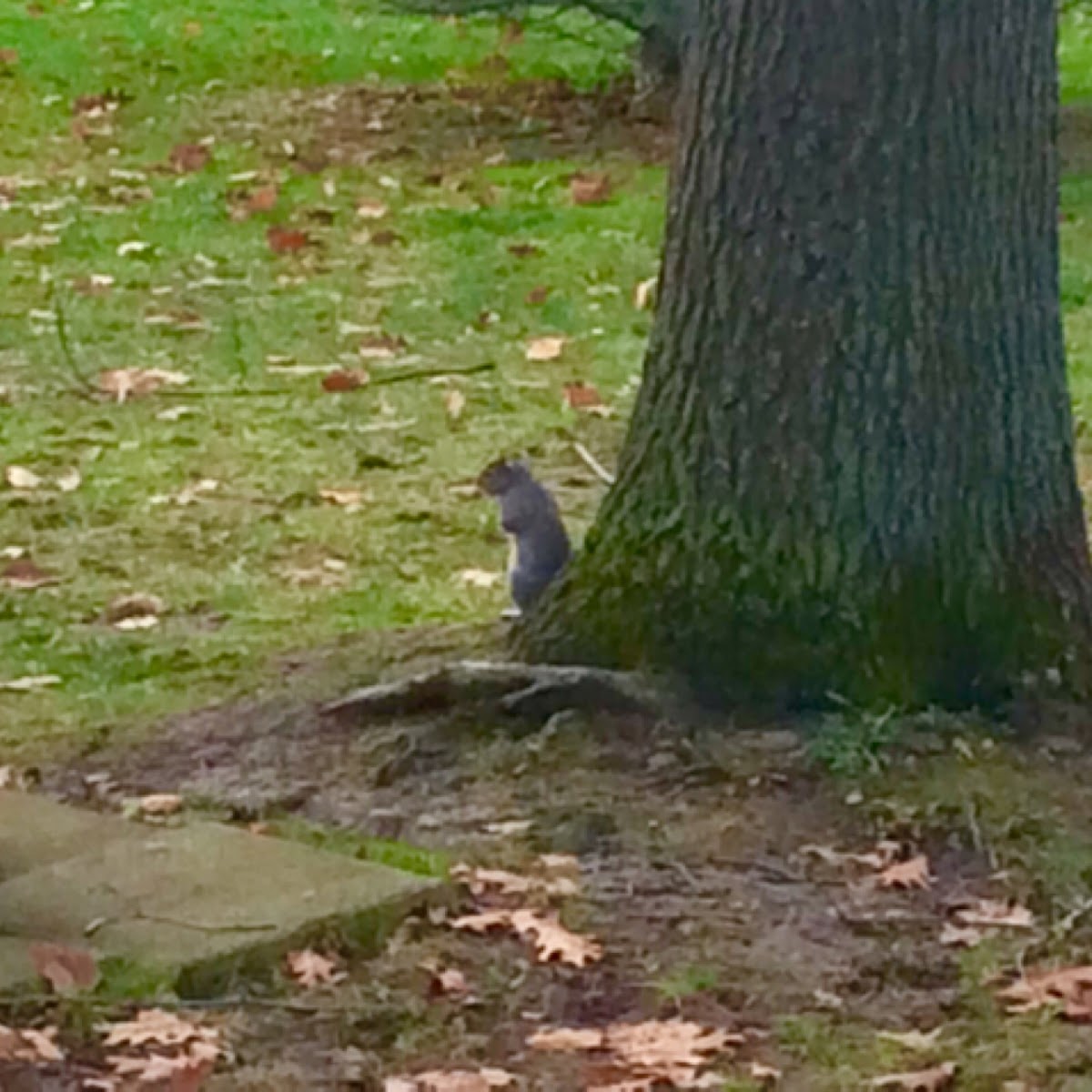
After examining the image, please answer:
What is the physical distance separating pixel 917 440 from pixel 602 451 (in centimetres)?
347

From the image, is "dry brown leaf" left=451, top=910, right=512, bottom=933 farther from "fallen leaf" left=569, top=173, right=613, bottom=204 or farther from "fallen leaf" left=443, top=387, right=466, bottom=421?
"fallen leaf" left=569, top=173, right=613, bottom=204

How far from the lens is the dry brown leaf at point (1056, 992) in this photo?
4.07 m

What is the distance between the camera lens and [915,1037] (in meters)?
4.00

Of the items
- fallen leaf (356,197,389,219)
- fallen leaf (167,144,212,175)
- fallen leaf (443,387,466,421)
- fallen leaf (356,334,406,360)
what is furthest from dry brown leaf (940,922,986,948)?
fallen leaf (167,144,212,175)

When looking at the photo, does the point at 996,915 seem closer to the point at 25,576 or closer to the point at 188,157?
the point at 25,576

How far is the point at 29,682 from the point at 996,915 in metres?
2.54

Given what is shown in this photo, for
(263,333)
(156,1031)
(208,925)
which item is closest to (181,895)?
(208,925)

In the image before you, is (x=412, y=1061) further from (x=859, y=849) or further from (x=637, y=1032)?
(x=859, y=849)

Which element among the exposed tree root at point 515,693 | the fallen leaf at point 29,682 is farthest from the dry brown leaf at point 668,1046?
the fallen leaf at point 29,682

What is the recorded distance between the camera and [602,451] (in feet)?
27.9

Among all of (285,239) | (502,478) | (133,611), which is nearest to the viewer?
(502,478)

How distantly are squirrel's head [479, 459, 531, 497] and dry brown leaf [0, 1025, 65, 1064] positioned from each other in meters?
2.87

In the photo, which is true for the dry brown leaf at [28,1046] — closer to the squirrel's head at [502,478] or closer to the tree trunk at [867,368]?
the tree trunk at [867,368]

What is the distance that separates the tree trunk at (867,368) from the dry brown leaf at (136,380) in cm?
426
